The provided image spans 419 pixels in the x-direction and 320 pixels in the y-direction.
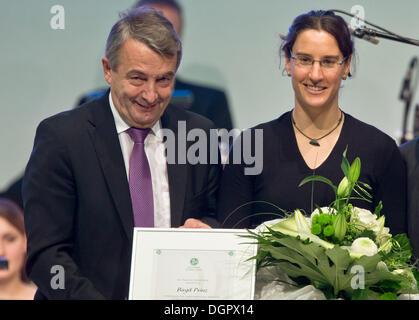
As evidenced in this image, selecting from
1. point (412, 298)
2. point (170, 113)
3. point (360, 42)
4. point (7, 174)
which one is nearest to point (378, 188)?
point (412, 298)

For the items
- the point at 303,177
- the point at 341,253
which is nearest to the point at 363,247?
the point at 341,253

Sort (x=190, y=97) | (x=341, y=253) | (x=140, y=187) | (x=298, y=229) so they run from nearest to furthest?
1. (x=341, y=253)
2. (x=298, y=229)
3. (x=140, y=187)
4. (x=190, y=97)

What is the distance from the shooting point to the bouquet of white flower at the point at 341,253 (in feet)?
5.70

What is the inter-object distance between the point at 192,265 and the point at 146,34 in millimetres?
764

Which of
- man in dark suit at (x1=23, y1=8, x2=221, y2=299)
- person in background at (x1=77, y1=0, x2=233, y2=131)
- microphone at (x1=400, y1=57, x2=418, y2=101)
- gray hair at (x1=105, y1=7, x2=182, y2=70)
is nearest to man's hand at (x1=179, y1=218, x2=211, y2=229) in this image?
man in dark suit at (x1=23, y1=8, x2=221, y2=299)

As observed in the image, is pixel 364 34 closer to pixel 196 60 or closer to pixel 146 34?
pixel 146 34

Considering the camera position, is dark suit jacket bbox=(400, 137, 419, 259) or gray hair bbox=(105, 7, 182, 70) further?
dark suit jacket bbox=(400, 137, 419, 259)

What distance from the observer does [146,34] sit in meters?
2.16

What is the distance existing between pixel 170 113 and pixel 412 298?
41.0 inches

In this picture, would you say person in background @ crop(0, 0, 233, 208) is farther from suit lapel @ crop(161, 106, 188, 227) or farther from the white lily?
the white lily

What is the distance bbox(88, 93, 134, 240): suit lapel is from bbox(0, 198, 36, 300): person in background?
1108mm

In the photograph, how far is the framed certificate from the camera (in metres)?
1.82

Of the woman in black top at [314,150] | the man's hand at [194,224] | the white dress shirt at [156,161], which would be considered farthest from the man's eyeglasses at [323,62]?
the man's hand at [194,224]

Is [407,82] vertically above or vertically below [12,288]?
above
